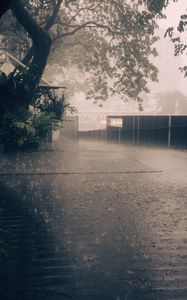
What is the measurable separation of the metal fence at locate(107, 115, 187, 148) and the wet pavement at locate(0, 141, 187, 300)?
9.34 m

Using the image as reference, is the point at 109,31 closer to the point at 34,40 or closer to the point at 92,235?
the point at 34,40

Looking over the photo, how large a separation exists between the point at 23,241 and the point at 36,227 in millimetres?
559

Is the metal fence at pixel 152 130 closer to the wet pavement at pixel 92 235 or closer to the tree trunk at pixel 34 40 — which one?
the tree trunk at pixel 34 40

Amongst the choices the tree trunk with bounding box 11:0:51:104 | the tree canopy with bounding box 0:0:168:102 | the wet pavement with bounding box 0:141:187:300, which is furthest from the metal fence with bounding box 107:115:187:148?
the wet pavement with bounding box 0:141:187:300

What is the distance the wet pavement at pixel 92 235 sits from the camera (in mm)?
3297

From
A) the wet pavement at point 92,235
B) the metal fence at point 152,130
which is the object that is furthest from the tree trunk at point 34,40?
the metal fence at point 152,130

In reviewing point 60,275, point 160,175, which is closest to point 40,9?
point 160,175

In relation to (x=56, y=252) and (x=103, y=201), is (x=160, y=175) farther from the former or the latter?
(x=56, y=252)

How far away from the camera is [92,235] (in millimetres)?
4754

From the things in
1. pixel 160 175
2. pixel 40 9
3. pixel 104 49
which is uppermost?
pixel 40 9

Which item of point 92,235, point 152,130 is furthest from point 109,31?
point 92,235

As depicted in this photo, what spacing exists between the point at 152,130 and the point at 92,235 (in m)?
16.2

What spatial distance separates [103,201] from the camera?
6.56m

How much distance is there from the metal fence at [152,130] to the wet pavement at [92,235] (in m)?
9.34
